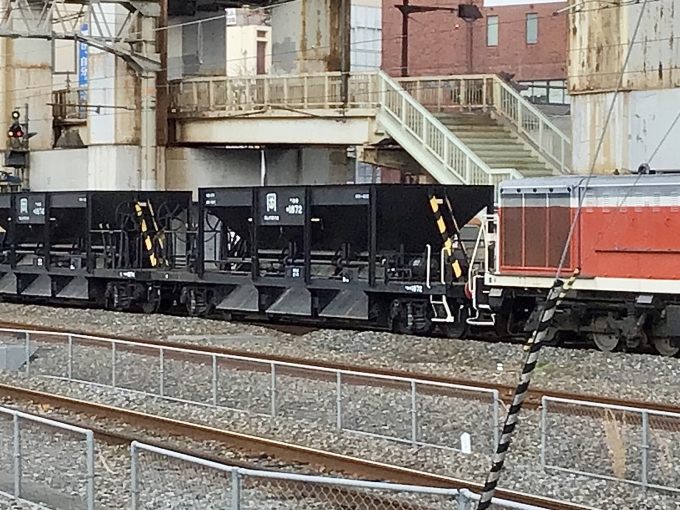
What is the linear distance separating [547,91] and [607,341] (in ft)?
144

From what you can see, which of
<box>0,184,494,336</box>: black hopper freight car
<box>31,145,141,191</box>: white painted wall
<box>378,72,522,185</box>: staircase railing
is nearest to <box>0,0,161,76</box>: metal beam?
<box>31,145,141,191</box>: white painted wall

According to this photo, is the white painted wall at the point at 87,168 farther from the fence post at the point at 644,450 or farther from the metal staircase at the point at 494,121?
the fence post at the point at 644,450

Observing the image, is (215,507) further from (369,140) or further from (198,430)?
(369,140)

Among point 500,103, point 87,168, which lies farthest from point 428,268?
point 87,168

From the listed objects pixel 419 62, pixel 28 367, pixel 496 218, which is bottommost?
pixel 28 367

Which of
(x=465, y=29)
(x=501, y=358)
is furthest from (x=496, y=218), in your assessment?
(x=465, y=29)

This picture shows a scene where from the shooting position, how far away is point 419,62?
6988cm

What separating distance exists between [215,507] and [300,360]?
33.3ft

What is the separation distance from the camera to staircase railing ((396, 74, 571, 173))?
37.4 m

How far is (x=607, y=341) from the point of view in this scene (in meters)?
21.9

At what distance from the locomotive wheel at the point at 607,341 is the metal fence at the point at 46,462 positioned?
11.4 meters

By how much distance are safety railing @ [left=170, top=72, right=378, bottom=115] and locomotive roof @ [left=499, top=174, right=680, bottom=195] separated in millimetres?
15929

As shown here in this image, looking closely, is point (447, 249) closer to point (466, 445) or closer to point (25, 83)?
point (466, 445)

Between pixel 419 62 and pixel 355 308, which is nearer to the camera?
pixel 355 308
